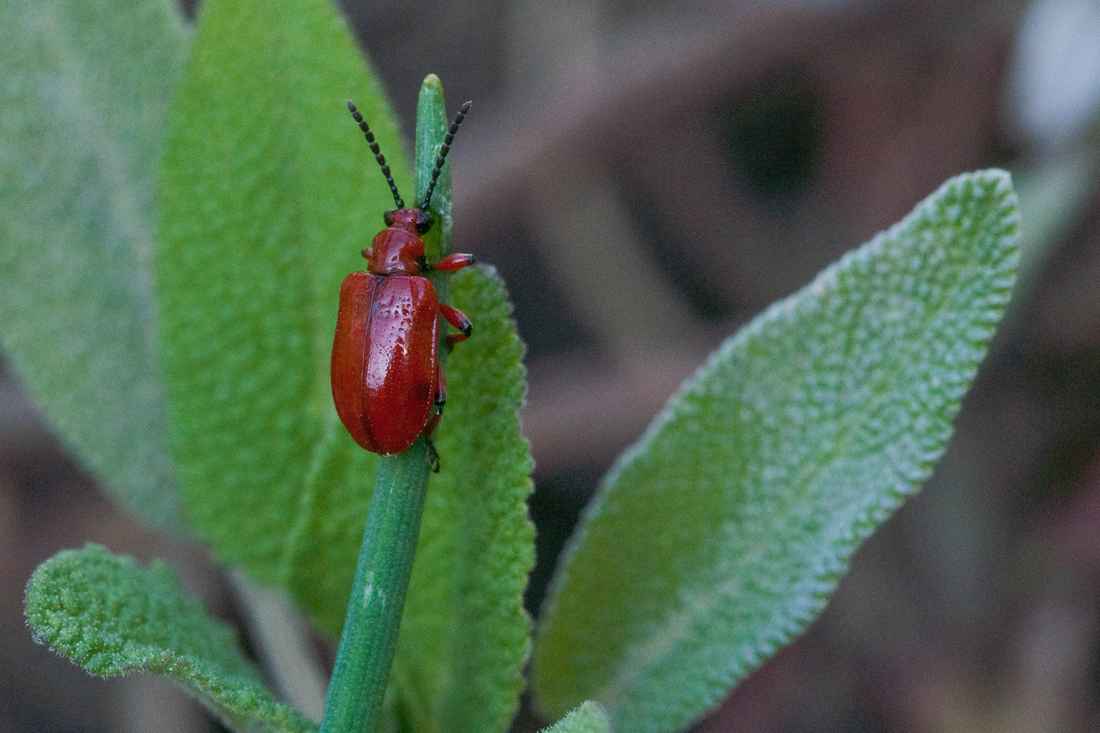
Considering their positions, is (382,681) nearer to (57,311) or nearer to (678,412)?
(678,412)

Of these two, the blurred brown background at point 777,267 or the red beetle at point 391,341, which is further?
the blurred brown background at point 777,267

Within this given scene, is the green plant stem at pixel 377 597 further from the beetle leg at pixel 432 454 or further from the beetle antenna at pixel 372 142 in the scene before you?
the beetle antenna at pixel 372 142

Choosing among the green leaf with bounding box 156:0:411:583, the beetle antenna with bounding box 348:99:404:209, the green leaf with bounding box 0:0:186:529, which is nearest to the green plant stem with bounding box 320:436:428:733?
the green leaf with bounding box 156:0:411:583

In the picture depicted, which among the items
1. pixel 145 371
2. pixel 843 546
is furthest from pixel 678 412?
pixel 145 371

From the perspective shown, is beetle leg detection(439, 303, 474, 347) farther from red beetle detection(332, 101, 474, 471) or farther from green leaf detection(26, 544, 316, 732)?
green leaf detection(26, 544, 316, 732)

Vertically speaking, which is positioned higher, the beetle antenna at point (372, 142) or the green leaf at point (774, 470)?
the beetle antenna at point (372, 142)

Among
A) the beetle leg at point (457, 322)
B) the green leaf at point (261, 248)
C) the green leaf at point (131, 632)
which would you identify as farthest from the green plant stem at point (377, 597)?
the green leaf at point (261, 248)

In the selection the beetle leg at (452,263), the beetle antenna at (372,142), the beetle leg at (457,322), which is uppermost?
the beetle antenna at (372,142)
